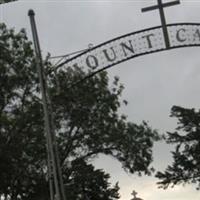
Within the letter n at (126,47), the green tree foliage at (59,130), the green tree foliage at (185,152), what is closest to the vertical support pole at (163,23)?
the letter n at (126,47)

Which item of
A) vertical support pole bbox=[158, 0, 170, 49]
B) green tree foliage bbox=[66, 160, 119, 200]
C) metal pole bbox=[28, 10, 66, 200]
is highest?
green tree foliage bbox=[66, 160, 119, 200]

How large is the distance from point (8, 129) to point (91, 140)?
16.4ft

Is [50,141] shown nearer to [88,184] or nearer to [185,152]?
[88,184]

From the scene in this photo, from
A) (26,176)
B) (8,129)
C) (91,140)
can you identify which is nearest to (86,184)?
(91,140)

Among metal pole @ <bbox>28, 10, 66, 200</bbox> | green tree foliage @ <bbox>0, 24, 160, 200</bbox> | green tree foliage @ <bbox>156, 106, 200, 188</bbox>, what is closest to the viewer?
metal pole @ <bbox>28, 10, 66, 200</bbox>

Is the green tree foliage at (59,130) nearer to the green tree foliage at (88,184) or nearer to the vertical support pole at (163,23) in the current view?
the green tree foliage at (88,184)

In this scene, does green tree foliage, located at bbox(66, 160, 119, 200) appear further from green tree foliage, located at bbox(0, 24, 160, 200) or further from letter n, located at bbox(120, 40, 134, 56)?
letter n, located at bbox(120, 40, 134, 56)

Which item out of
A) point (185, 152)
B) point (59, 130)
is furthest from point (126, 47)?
point (185, 152)

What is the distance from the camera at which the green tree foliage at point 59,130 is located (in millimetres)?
24734

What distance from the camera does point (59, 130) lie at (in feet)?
90.6

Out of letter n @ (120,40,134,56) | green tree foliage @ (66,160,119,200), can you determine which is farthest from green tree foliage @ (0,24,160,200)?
letter n @ (120,40,134,56)

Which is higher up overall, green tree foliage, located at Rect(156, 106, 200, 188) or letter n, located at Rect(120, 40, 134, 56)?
green tree foliage, located at Rect(156, 106, 200, 188)

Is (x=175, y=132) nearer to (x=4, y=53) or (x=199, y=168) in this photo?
(x=199, y=168)

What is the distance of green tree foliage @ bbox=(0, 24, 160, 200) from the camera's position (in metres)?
24.7
